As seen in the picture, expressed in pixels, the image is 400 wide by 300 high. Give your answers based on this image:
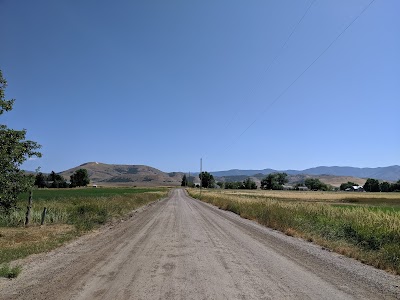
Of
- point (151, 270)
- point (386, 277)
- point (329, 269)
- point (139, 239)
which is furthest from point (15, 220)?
point (386, 277)

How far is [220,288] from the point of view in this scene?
7.04 meters

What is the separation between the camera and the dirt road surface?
677 centimetres

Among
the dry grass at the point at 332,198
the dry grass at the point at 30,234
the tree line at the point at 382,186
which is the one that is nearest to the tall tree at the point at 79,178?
the dry grass at the point at 332,198

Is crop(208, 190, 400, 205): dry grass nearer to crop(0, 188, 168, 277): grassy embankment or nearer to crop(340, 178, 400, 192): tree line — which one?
crop(0, 188, 168, 277): grassy embankment

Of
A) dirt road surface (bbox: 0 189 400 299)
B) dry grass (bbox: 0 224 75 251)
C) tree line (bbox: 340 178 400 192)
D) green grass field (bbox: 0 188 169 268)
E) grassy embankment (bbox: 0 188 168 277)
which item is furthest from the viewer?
tree line (bbox: 340 178 400 192)

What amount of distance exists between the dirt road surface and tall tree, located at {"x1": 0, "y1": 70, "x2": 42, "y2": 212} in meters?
3.74

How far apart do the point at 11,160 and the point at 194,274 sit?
1008cm

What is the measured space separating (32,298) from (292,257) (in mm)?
8101

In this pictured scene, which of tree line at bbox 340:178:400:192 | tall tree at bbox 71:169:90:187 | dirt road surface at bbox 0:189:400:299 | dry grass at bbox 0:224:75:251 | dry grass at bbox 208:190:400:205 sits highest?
tall tree at bbox 71:169:90:187

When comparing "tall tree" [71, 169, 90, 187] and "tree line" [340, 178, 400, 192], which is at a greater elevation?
"tall tree" [71, 169, 90, 187]

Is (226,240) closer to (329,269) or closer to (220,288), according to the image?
(329,269)

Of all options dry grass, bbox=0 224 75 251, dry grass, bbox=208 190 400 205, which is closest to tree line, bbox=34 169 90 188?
dry grass, bbox=208 190 400 205

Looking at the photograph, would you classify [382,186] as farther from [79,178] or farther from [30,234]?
[30,234]

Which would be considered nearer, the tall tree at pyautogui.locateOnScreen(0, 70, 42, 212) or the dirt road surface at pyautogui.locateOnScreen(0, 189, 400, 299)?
the dirt road surface at pyautogui.locateOnScreen(0, 189, 400, 299)
